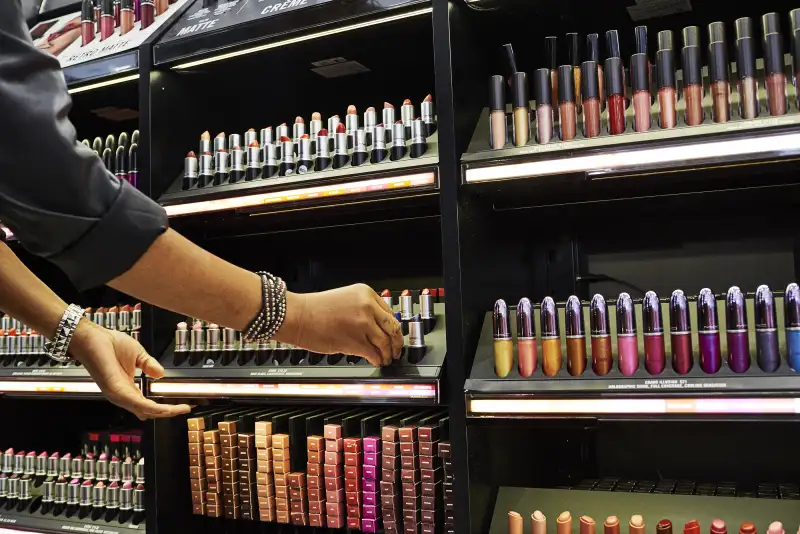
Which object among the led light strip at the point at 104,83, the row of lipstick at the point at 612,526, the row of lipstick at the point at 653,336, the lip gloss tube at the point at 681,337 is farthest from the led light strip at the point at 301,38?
the row of lipstick at the point at 612,526

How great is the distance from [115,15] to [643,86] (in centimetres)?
175

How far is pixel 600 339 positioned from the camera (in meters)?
1.48

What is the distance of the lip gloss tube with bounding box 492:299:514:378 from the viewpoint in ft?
5.07

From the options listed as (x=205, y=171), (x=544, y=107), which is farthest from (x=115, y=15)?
(x=544, y=107)

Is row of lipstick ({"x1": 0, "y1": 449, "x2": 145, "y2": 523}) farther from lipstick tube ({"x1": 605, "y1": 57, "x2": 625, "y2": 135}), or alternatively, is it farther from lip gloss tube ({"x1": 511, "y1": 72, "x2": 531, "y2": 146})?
lipstick tube ({"x1": 605, "y1": 57, "x2": 625, "y2": 135})

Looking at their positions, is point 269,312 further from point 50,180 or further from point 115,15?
point 115,15

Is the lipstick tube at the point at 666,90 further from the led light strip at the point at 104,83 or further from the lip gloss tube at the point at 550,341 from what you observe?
the led light strip at the point at 104,83

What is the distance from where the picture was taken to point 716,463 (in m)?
1.81

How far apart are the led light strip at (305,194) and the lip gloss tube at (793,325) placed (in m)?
0.75

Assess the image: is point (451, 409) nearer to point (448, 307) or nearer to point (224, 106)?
point (448, 307)

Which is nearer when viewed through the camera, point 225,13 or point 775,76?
point 775,76

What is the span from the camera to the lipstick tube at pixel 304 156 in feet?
6.08

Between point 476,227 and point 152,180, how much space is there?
3.10 feet

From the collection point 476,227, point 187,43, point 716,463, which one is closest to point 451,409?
point 476,227
